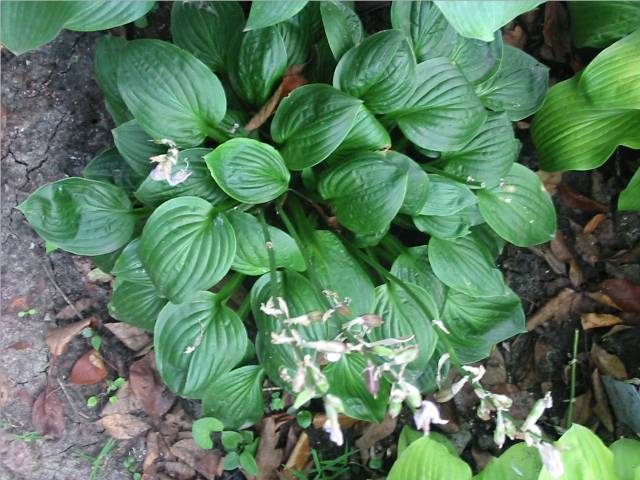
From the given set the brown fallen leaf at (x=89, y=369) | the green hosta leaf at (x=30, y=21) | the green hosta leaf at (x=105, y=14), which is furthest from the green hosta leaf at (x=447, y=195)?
the brown fallen leaf at (x=89, y=369)

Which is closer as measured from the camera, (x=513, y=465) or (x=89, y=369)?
(x=513, y=465)

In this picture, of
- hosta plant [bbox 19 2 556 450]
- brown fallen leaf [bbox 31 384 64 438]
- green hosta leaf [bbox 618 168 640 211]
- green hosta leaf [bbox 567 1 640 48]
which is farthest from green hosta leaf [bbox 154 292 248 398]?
green hosta leaf [bbox 567 1 640 48]

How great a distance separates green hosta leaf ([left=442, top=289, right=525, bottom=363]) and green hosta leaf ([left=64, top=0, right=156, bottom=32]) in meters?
1.06

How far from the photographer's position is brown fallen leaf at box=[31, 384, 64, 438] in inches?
72.6

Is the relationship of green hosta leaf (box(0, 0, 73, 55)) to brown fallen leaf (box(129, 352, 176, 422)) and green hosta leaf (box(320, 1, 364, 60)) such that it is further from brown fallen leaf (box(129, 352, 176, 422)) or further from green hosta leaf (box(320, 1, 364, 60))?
brown fallen leaf (box(129, 352, 176, 422))

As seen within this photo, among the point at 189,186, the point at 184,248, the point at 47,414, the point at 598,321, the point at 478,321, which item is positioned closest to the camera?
the point at 184,248

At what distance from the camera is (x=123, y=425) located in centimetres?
188

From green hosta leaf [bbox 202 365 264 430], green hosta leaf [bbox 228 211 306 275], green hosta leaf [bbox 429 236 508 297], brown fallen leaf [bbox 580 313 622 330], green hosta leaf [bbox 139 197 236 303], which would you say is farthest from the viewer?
brown fallen leaf [bbox 580 313 622 330]

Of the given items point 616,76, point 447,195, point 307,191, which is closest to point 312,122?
point 307,191

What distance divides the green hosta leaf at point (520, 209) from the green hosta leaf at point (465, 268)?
0.09 metres

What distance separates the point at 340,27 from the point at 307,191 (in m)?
0.44

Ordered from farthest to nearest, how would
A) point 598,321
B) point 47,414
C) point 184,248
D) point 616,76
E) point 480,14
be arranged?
point 598,321, point 47,414, point 616,76, point 184,248, point 480,14

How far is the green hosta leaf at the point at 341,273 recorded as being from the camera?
60.0 inches

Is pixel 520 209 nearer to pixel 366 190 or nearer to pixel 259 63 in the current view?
pixel 366 190
